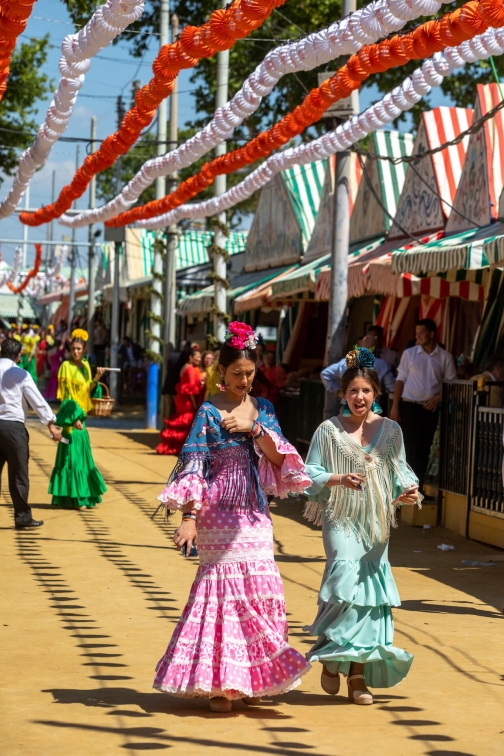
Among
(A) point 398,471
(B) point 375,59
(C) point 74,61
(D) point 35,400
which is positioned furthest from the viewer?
(D) point 35,400

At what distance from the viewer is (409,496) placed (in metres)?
6.20

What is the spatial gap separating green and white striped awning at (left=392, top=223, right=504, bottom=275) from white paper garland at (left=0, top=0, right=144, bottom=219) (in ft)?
13.0

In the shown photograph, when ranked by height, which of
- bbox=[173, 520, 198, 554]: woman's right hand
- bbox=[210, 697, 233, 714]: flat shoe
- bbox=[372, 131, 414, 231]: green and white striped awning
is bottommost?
bbox=[210, 697, 233, 714]: flat shoe

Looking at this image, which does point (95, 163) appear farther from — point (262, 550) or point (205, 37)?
point (262, 550)

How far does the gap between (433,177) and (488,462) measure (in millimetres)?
7216

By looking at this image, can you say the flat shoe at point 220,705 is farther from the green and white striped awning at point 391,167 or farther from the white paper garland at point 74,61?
the green and white striped awning at point 391,167

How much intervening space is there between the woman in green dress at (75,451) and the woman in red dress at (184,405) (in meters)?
6.70

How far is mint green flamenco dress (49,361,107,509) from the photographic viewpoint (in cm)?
1399

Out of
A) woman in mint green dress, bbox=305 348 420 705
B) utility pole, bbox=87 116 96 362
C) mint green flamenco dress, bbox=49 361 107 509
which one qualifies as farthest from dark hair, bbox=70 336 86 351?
utility pole, bbox=87 116 96 362

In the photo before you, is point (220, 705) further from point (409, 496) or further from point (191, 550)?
point (409, 496)

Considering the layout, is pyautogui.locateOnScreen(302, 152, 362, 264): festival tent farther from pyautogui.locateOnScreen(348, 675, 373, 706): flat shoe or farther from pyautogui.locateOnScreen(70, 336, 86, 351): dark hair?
pyautogui.locateOnScreen(348, 675, 373, 706): flat shoe

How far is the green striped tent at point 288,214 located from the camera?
2495 cm

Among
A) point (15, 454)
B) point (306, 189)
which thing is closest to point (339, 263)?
point (15, 454)

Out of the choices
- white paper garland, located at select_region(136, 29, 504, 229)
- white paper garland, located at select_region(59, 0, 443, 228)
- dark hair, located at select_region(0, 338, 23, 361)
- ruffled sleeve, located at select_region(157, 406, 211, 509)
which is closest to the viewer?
ruffled sleeve, located at select_region(157, 406, 211, 509)
